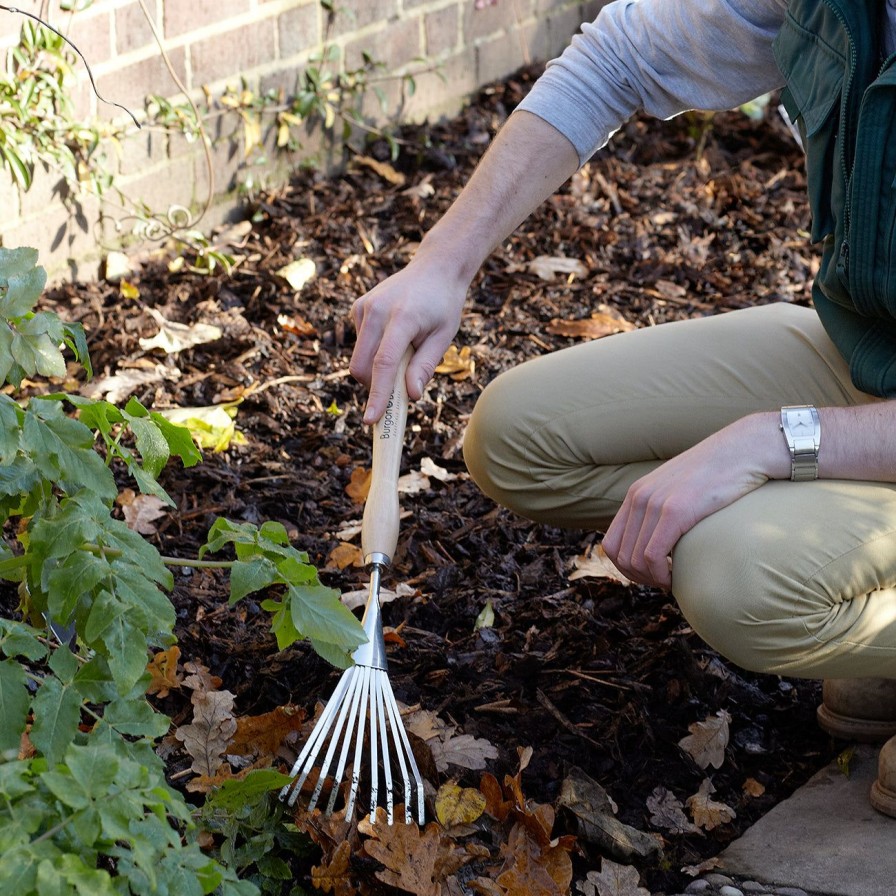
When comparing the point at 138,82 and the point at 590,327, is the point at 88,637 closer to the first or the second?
the point at 590,327

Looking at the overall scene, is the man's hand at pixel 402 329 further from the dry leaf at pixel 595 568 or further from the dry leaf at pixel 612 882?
the dry leaf at pixel 612 882

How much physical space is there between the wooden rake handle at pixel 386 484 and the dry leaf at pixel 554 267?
1.79 m

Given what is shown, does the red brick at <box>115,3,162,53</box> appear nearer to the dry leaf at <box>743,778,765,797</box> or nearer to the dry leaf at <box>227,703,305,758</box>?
the dry leaf at <box>227,703,305,758</box>

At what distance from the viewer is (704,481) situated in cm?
187

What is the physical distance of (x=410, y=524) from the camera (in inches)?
106

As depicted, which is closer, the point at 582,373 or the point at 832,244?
the point at 832,244

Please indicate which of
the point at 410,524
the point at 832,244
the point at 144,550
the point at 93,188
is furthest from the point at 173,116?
the point at 144,550

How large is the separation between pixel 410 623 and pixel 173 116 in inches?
76.9

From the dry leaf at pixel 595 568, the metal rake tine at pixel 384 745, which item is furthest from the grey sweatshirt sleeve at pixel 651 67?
the metal rake tine at pixel 384 745

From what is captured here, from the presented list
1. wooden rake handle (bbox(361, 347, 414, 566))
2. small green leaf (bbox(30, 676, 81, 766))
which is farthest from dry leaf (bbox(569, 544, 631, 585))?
small green leaf (bbox(30, 676, 81, 766))

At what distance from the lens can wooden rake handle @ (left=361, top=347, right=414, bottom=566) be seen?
76.8 inches

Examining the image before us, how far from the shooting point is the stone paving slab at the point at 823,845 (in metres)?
1.82

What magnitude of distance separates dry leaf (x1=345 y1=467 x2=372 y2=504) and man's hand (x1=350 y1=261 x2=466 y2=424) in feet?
2.26

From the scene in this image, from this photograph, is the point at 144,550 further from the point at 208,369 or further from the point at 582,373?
the point at 208,369
